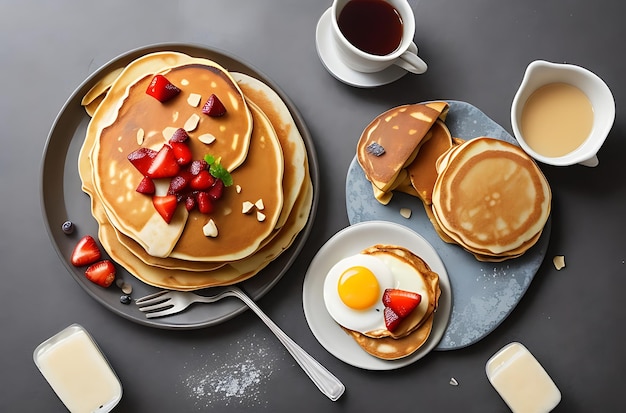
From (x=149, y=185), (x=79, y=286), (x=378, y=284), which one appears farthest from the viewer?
(x=79, y=286)

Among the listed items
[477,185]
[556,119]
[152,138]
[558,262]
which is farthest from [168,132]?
[558,262]

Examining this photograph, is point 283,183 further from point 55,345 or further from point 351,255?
point 55,345

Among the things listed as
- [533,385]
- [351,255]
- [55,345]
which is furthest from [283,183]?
[533,385]

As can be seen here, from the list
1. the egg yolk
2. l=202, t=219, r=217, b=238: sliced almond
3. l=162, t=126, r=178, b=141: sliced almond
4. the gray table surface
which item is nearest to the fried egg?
the egg yolk

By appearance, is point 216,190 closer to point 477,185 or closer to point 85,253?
point 85,253

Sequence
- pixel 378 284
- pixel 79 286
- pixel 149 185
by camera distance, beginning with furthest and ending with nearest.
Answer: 1. pixel 79 286
2. pixel 378 284
3. pixel 149 185

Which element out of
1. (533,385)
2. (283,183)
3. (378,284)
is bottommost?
(533,385)
